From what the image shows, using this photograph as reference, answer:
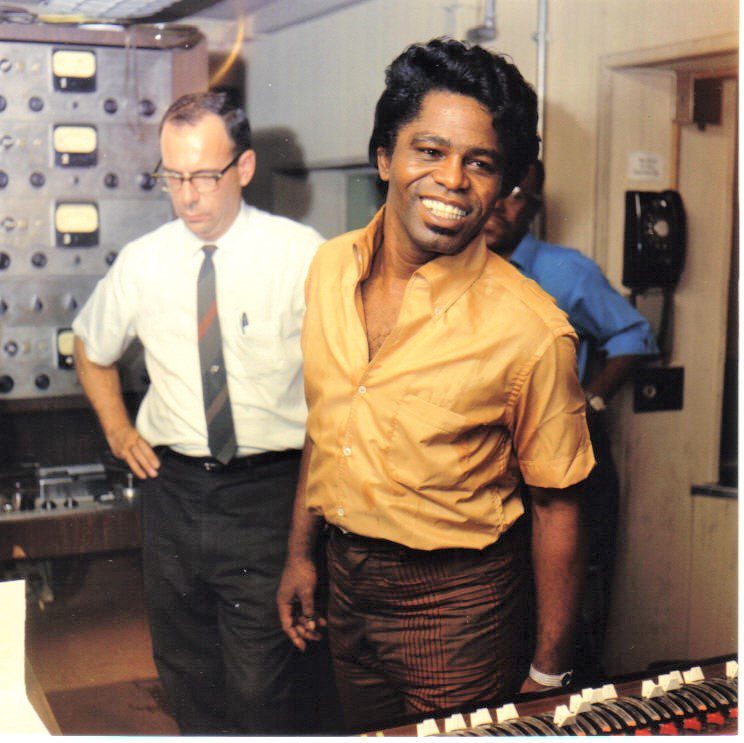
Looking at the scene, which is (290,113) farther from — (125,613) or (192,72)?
(125,613)

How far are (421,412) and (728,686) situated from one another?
58 cm

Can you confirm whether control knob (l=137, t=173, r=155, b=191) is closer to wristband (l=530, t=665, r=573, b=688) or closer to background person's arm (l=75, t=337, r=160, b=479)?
Answer: background person's arm (l=75, t=337, r=160, b=479)

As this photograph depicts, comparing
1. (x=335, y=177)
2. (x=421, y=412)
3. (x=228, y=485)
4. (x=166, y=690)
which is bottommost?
(x=166, y=690)

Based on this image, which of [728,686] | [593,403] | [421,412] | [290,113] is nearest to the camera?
[728,686]

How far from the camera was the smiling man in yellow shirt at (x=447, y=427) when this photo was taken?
148 centimetres

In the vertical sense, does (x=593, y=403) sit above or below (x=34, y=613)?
above

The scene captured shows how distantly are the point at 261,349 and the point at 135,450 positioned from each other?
0.35m

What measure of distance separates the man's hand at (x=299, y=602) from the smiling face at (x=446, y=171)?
0.65 metres

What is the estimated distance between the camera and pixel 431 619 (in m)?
1.54

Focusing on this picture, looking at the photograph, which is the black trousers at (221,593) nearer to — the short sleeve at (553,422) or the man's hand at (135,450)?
the man's hand at (135,450)

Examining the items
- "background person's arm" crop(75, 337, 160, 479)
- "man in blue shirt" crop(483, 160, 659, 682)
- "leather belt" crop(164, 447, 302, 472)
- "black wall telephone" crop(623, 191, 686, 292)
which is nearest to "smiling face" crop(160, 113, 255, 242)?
"background person's arm" crop(75, 337, 160, 479)

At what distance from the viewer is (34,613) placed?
1956mm

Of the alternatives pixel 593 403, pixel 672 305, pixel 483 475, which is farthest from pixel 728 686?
pixel 672 305

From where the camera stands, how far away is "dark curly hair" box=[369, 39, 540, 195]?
4.82 ft
